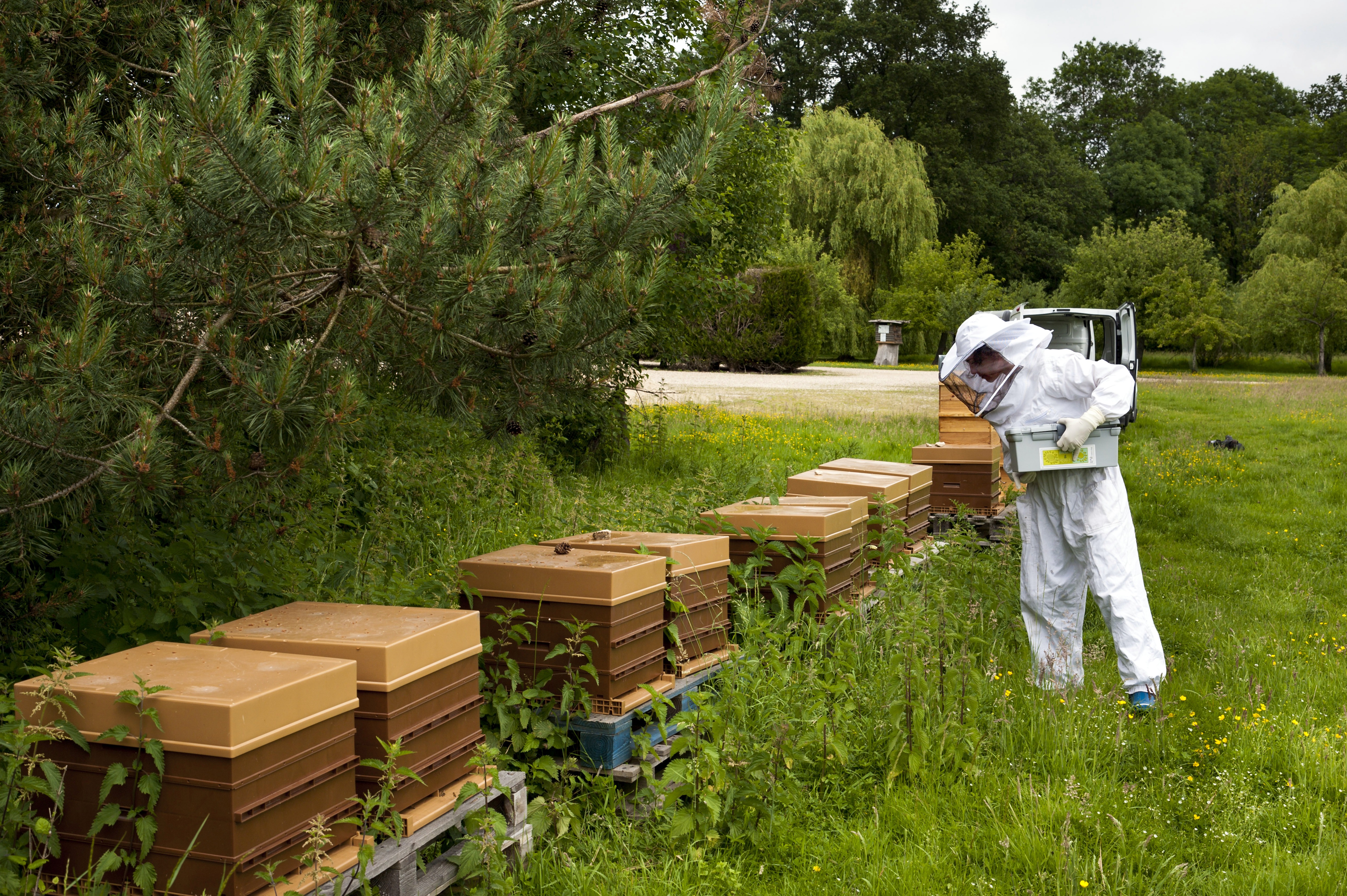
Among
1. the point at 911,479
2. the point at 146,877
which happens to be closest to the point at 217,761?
the point at 146,877

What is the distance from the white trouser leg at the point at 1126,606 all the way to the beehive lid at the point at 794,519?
4.33 ft

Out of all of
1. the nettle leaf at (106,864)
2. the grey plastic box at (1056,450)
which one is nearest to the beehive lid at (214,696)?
the nettle leaf at (106,864)

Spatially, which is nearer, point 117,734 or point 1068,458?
point 117,734

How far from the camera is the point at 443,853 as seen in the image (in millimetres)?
3082

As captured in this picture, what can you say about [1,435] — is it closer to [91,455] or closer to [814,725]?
[91,455]

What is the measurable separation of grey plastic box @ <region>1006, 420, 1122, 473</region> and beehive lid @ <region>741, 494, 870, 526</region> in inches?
35.1

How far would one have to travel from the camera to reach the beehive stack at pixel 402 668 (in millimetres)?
2783

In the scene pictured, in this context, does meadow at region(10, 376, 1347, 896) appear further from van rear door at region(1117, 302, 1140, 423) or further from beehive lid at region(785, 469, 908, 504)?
van rear door at region(1117, 302, 1140, 423)

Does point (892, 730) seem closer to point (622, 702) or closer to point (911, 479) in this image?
point (622, 702)

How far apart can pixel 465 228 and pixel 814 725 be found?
232 cm

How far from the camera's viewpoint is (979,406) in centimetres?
539

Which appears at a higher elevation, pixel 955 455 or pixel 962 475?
pixel 955 455

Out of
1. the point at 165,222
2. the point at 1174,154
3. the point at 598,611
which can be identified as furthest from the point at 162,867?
the point at 1174,154

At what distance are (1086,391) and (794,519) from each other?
69.2 inches
